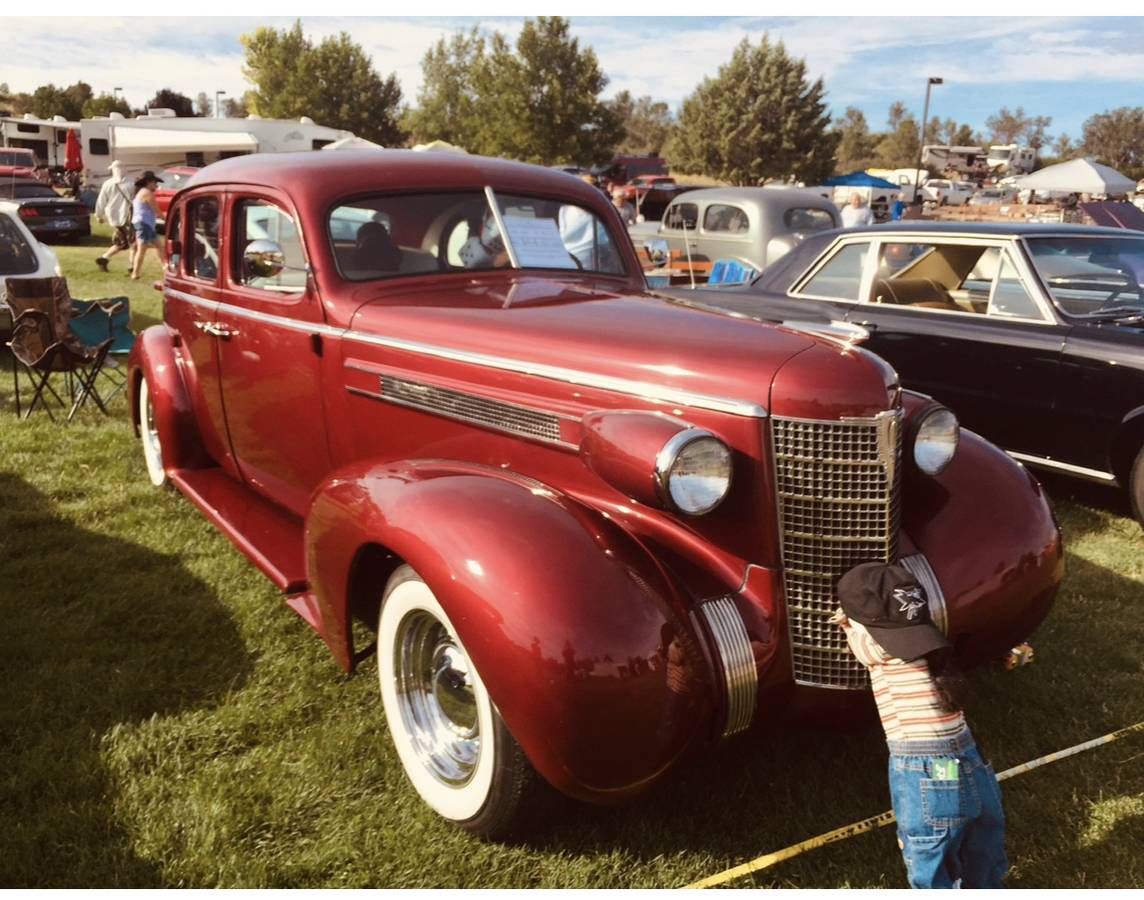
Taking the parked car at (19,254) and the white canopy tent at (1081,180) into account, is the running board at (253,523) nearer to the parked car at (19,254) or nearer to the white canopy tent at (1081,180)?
the parked car at (19,254)

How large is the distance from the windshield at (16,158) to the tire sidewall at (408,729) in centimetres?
3100

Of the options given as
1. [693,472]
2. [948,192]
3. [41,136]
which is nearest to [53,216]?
[693,472]

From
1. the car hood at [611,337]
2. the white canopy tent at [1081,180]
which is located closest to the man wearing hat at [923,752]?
the car hood at [611,337]

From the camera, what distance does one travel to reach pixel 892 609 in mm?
2316

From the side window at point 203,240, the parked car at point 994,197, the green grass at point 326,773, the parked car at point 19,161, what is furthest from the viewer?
the parked car at point 994,197

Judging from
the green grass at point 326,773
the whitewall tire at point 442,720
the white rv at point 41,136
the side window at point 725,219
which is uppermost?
the white rv at point 41,136

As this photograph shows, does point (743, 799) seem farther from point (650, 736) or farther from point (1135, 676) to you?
point (1135, 676)

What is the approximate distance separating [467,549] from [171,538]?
9.63 feet

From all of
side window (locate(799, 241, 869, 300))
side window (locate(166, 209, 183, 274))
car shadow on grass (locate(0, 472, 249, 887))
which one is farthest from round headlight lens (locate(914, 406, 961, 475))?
side window (locate(166, 209, 183, 274))

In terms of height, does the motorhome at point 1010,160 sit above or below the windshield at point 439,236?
above

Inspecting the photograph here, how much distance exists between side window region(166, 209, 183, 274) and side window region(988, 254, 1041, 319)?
15.6 ft

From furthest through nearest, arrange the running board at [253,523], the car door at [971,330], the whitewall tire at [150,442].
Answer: the whitewall tire at [150,442] < the car door at [971,330] < the running board at [253,523]

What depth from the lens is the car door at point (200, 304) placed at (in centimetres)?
446

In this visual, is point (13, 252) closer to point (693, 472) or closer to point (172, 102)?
point (693, 472)
